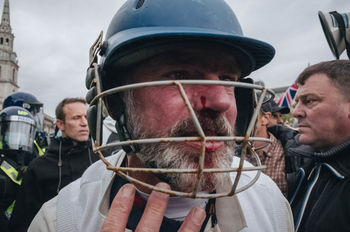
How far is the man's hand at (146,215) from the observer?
0.93 metres

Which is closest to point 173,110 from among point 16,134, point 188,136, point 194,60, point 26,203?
point 188,136

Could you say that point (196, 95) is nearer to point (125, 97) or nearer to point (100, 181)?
point (125, 97)

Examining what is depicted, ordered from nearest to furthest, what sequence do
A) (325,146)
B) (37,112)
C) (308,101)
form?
(325,146) → (308,101) → (37,112)

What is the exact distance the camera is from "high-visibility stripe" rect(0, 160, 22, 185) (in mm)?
3248

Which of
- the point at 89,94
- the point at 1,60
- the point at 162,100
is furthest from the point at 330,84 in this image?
the point at 1,60

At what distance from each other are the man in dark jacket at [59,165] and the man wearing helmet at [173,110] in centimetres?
178

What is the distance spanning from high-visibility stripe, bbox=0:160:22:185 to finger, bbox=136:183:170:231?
2.94 m

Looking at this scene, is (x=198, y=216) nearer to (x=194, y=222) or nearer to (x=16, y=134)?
(x=194, y=222)

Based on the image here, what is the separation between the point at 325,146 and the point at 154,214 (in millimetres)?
1803

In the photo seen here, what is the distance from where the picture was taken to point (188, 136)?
118cm

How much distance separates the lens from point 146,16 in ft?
4.52

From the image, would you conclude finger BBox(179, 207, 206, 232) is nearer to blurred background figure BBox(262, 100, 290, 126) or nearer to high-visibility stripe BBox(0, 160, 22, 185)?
high-visibility stripe BBox(0, 160, 22, 185)

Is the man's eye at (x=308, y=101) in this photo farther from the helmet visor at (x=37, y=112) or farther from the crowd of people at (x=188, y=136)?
the helmet visor at (x=37, y=112)

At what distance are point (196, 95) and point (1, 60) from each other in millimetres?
84362
